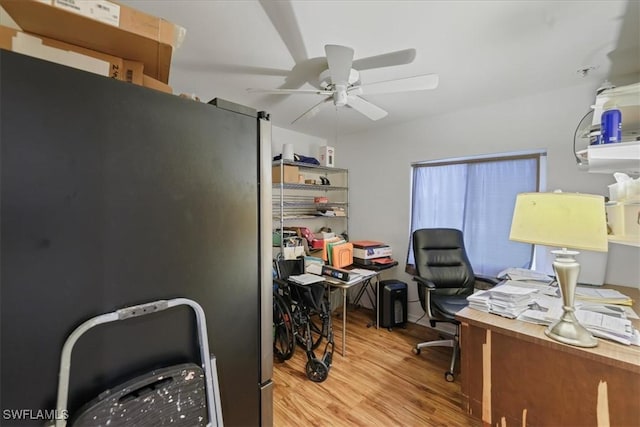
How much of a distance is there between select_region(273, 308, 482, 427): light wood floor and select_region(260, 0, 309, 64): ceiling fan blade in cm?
231

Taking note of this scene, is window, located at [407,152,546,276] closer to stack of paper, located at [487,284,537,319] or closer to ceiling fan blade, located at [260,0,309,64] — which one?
stack of paper, located at [487,284,537,319]

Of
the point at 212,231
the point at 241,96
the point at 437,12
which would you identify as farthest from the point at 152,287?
the point at 241,96

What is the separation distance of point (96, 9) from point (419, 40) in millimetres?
1573

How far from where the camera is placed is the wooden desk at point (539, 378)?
994 millimetres

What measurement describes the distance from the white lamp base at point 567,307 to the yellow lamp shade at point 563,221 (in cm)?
7

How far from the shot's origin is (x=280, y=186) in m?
2.94

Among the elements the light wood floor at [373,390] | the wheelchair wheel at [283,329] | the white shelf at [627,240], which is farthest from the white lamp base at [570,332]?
the wheelchair wheel at [283,329]

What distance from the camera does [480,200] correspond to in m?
2.76

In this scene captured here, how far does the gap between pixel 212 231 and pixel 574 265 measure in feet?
4.95

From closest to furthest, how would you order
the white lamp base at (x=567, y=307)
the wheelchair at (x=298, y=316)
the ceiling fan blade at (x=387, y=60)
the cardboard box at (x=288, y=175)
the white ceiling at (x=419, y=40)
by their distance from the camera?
the white lamp base at (x=567, y=307) → the white ceiling at (x=419, y=40) → the ceiling fan blade at (x=387, y=60) → the wheelchair at (x=298, y=316) → the cardboard box at (x=288, y=175)

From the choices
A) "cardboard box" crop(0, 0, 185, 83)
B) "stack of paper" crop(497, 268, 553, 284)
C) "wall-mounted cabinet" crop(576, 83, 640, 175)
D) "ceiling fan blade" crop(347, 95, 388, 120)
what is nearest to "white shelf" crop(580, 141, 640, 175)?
"wall-mounted cabinet" crop(576, 83, 640, 175)

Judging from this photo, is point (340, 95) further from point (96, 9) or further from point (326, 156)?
point (326, 156)

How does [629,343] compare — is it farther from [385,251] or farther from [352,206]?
[352,206]

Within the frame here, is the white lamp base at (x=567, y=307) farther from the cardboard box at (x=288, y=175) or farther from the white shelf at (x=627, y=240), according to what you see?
the cardboard box at (x=288, y=175)
